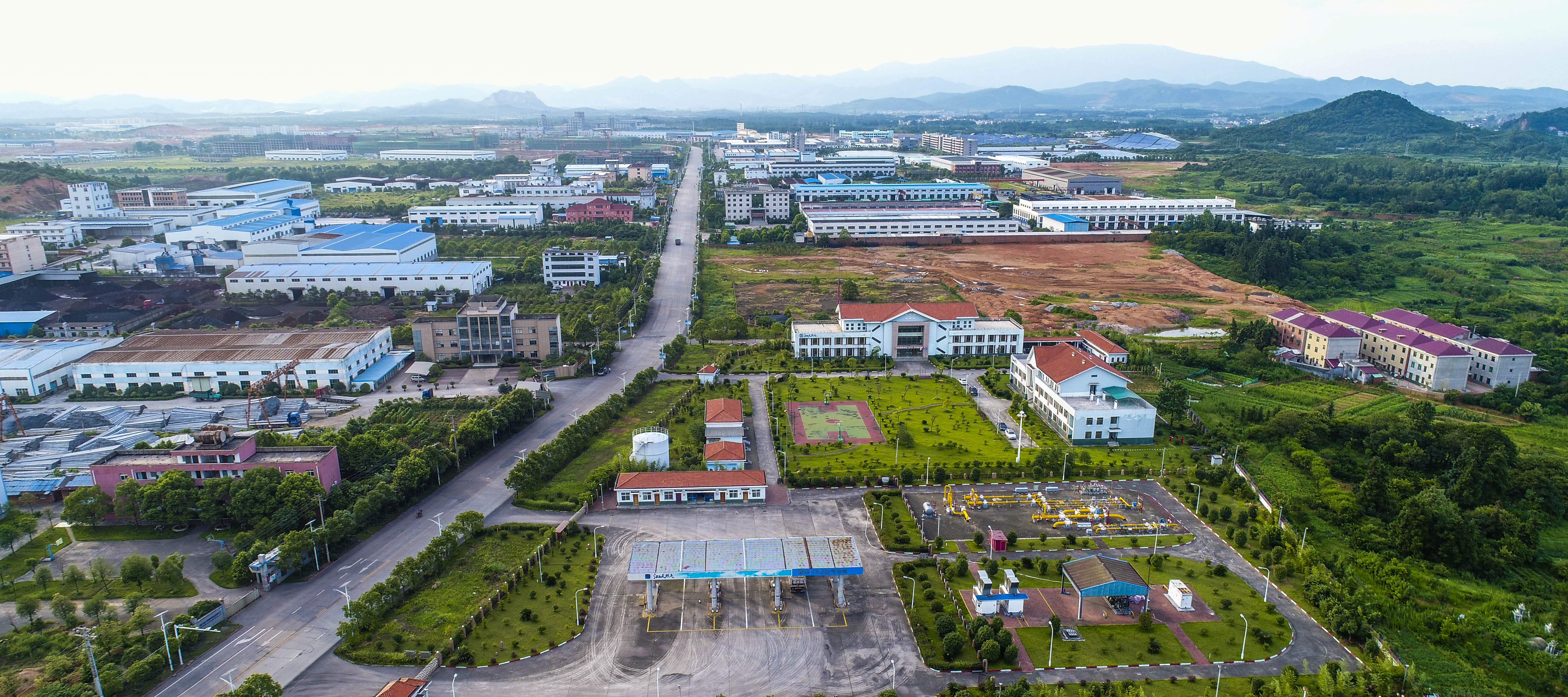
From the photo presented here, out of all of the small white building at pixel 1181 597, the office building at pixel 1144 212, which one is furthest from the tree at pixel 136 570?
the office building at pixel 1144 212

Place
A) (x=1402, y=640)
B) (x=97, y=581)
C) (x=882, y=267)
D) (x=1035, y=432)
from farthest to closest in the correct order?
(x=882, y=267), (x=1035, y=432), (x=97, y=581), (x=1402, y=640)

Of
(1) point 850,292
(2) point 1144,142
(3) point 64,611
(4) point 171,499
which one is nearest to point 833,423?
(1) point 850,292

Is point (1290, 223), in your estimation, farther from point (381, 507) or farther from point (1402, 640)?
point (381, 507)

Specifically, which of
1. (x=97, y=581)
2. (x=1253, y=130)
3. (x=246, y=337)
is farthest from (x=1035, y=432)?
(x=1253, y=130)

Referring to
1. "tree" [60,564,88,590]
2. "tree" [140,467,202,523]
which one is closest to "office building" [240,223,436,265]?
"tree" [140,467,202,523]

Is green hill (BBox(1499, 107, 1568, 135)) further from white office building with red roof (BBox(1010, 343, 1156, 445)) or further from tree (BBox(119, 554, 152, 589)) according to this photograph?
tree (BBox(119, 554, 152, 589))

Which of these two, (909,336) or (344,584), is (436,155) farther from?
(344,584)
